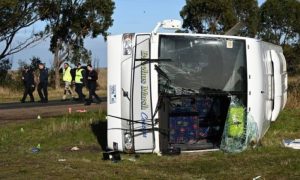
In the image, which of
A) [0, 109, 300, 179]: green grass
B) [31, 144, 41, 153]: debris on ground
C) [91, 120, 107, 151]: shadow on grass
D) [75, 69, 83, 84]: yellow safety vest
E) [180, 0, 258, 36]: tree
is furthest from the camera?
[180, 0, 258, 36]: tree

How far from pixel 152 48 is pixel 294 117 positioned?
304 inches

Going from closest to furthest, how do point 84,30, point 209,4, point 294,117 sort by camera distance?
point 294,117
point 84,30
point 209,4

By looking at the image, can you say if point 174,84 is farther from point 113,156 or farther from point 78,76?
point 78,76

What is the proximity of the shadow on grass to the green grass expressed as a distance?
0.13m

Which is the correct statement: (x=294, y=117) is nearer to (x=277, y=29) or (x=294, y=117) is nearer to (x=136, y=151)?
(x=136, y=151)

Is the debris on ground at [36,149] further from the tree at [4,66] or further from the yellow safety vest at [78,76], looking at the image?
the tree at [4,66]

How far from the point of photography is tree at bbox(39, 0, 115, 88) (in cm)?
4734

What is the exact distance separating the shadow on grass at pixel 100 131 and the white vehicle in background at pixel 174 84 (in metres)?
2.54

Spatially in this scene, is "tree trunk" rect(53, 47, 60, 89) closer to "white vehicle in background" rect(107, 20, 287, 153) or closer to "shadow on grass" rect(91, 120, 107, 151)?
"shadow on grass" rect(91, 120, 107, 151)

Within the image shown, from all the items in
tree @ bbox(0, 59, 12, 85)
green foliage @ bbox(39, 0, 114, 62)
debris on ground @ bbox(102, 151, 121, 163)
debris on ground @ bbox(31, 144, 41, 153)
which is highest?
green foliage @ bbox(39, 0, 114, 62)

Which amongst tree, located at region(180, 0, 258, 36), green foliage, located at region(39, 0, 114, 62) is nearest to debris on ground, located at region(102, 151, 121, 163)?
green foliage, located at region(39, 0, 114, 62)

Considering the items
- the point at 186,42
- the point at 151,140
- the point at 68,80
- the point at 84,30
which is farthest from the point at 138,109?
the point at 84,30

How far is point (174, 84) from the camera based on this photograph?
11.6 meters

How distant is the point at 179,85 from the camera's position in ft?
38.2
